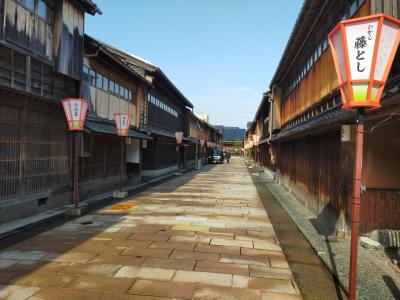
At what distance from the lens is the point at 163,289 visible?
571 centimetres

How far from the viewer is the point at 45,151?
38.5 feet

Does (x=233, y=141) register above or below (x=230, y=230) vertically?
above

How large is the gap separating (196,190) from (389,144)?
12480mm

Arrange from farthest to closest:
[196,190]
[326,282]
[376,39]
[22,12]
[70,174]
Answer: [196,190], [70,174], [22,12], [326,282], [376,39]

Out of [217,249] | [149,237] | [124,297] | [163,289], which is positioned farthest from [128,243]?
[124,297]

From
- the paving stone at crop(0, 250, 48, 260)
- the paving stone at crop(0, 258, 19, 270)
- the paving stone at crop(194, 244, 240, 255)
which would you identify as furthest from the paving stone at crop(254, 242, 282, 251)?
the paving stone at crop(0, 258, 19, 270)

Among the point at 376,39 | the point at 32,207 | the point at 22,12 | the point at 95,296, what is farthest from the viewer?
the point at 32,207

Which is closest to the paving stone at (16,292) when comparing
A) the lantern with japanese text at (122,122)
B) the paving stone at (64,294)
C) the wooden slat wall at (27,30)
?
the paving stone at (64,294)

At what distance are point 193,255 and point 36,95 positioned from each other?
24.0 ft

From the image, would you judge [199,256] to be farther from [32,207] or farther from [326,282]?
[32,207]

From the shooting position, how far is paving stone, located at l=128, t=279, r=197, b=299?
218 inches

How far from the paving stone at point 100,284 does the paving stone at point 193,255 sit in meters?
1.62

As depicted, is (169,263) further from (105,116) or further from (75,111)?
(105,116)

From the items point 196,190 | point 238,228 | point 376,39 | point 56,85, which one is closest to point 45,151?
point 56,85
